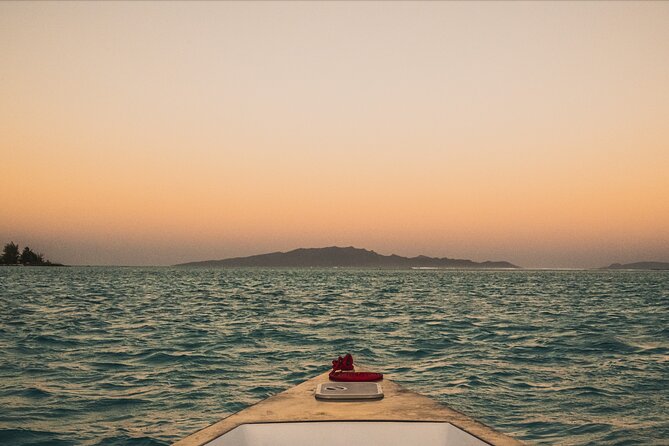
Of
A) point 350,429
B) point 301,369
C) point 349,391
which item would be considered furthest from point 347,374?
point 301,369

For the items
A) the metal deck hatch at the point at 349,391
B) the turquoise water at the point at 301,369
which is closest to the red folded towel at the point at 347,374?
the metal deck hatch at the point at 349,391

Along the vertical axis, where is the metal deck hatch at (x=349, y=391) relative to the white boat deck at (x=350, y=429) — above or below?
above

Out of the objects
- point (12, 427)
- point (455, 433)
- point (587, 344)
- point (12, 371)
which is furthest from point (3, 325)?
point (455, 433)

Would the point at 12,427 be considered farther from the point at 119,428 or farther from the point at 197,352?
the point at 197,352

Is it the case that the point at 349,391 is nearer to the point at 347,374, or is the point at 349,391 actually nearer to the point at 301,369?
the point at 347,374

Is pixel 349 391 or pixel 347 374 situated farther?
pixel 347 374

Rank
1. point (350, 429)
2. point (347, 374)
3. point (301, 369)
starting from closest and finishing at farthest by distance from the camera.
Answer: point (350, 429), point (347, 374), point (301, 369)

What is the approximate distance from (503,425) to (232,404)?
5.79m

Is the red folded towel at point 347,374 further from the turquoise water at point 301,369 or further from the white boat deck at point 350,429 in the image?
the turquoise water at point 301,369

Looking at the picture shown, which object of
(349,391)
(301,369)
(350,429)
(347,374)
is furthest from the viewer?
(301,369)

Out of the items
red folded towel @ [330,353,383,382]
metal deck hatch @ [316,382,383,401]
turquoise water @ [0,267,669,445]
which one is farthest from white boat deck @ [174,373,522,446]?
turquoise water @ [0,267,669,445]

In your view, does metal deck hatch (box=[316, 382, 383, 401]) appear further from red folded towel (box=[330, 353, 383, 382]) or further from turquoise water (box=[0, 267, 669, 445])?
turquoise water (box=[0, 267, 669, 445])

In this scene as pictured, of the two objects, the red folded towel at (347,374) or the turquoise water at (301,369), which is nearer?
the red folded towel at (347,374)

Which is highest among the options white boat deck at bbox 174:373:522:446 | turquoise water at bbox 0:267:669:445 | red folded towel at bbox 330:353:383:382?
red folded towel at bbox 330:353:383:382
